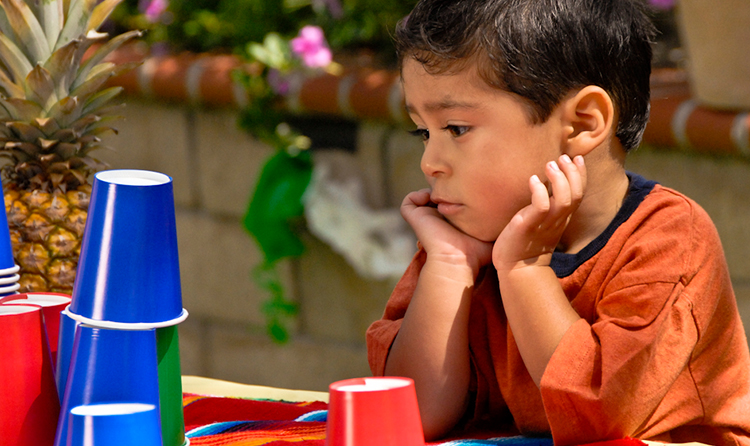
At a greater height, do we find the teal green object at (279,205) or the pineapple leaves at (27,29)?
the pineapple leaves at (27,29)

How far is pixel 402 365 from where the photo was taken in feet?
3.70

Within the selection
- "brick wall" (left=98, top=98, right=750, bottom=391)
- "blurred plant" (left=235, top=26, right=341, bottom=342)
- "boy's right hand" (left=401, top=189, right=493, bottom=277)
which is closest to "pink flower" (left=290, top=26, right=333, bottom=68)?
"blurred plant" (left=235, top=26, right=341, bottom=342)

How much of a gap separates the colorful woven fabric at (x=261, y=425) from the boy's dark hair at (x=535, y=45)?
406mm

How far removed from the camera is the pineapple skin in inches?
49.4

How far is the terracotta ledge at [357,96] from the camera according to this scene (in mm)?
2256

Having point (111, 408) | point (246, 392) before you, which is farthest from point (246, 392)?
point (111, 408)

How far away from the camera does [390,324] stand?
3.97ft

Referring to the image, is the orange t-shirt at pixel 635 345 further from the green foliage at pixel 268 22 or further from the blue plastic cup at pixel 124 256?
the green foliage at pixel 268 22

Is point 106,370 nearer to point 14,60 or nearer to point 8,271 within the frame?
point 8,271

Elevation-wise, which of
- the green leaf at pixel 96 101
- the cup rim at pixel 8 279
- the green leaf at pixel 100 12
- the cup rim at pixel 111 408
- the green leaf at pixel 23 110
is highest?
the green leaf at pixel 100 12

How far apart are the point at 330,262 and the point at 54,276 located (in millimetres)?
1728

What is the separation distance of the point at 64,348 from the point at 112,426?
0.56ft

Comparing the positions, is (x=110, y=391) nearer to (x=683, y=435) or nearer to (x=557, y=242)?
(x=557, y=242)

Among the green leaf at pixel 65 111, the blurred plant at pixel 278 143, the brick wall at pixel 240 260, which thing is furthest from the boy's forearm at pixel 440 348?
the blurred plant at pixel 278 143
